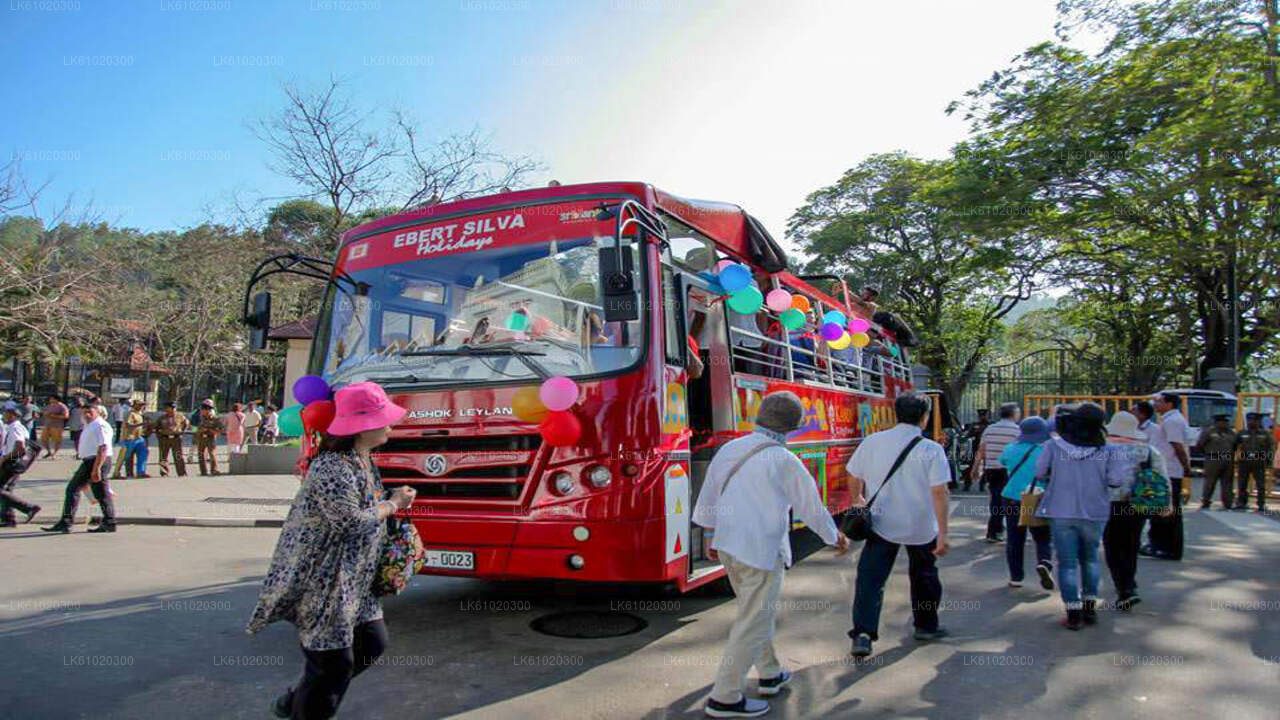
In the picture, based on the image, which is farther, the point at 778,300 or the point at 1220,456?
the point at 1220,456

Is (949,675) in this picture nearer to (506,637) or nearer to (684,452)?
(684,452)

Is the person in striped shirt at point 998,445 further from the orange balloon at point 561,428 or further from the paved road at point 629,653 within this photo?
the orange balloon at point 561,428

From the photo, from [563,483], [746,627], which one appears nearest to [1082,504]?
[746,627]

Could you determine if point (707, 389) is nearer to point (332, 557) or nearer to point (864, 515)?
point (864, 515)

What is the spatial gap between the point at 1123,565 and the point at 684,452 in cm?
392

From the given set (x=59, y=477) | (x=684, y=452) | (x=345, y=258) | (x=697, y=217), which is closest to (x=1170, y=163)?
(x=697, y=217)

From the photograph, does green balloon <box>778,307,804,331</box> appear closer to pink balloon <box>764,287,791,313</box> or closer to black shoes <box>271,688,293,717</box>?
pink balloon <box>764,287,791,313</box>

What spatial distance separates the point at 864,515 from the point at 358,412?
3.35 metres

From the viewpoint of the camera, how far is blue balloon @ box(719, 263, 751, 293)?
257 inches

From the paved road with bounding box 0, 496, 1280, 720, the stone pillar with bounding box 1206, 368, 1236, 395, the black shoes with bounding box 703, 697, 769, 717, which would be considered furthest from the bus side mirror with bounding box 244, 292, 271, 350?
the stone pillar with bounding box 1206, 368, 1236, 395

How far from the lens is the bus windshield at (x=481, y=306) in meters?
5.62

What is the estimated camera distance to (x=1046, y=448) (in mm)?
6543

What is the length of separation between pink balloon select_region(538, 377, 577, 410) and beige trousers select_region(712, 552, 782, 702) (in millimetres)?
1405

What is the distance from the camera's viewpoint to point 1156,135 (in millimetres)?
13297
